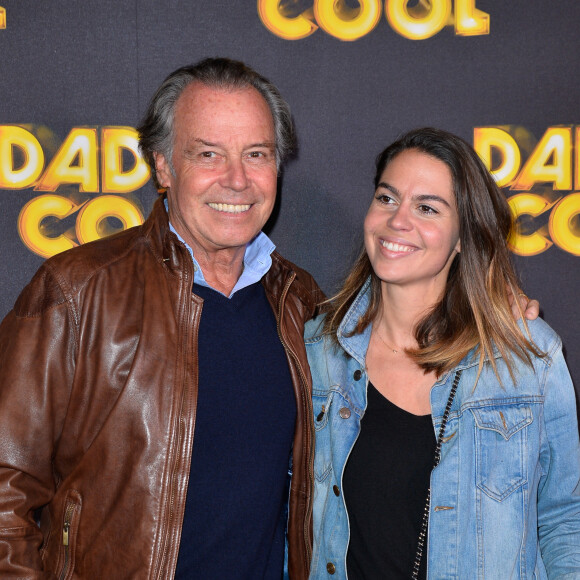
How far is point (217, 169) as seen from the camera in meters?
2.01

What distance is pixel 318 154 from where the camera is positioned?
273 cm

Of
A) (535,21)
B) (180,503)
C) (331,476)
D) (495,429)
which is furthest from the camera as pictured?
(535,21)

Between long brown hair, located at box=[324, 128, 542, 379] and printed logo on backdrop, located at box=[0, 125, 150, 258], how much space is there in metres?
1.11

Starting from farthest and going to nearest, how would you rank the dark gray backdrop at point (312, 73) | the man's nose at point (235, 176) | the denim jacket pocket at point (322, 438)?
the dark gray backdrop at point (312, 73)
the denim jacket pocket at point (322, 438)
the man's nose at point (235, 176)

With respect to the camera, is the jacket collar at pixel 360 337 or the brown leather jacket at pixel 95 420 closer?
the brown leather jacket at pixel 95 420

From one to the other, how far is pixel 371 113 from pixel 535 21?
0.73 meters

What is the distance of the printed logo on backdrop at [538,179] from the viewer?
271 centimetres

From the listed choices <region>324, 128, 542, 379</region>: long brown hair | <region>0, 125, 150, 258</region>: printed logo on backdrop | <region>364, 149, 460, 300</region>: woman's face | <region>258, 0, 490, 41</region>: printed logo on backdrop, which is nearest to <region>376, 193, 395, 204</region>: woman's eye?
<region>364, 149, 460, 300</region>: woman's face

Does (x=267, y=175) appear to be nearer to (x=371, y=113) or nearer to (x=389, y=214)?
(x=389, y=214)

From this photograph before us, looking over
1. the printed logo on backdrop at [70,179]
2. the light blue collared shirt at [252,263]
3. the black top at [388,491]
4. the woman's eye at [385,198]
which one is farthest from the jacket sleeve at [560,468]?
the printed logo on backdrop at [70,179]

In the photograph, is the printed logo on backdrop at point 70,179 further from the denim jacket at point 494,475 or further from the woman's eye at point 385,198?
the denim jacket at point 494,475

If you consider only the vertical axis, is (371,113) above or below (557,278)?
above

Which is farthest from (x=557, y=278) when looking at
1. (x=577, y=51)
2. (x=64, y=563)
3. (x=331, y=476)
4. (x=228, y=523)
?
(x=64, y=563)

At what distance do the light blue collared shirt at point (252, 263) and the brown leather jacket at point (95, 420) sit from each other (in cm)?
15
